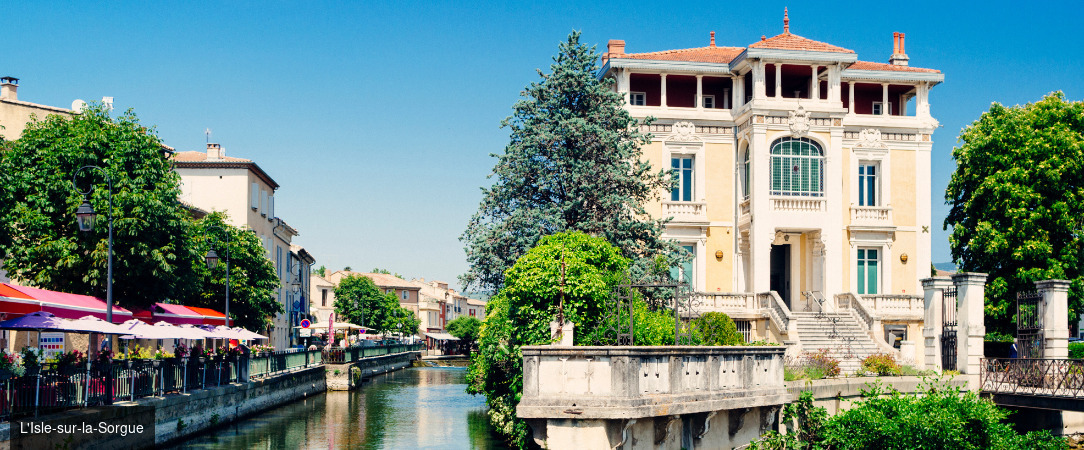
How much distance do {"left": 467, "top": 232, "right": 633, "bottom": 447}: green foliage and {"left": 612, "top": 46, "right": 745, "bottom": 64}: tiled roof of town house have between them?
16065mm

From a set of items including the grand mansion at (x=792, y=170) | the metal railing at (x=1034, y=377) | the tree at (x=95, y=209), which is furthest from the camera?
the grand mansion at (x=792, y=170)

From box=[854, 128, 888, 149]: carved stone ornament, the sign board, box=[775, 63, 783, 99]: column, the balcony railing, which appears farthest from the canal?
box=[854, 128, 888, 149]: carved stone ornament

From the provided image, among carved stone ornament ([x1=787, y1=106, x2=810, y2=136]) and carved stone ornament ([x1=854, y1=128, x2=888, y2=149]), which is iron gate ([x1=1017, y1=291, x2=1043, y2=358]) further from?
carved stone ornament ([x1=854, y1=128, x2=888, y2=149])

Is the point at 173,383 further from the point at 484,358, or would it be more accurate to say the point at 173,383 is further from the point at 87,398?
the point at 484,358

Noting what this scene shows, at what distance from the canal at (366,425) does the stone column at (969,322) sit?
1178 cm

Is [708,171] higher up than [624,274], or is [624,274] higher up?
[708,171]

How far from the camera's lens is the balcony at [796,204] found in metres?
37.3

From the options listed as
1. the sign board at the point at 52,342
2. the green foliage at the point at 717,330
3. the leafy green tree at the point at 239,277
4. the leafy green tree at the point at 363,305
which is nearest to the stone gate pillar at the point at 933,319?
the green foliage at the point at 717,330

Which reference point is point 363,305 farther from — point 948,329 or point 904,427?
point 904,427

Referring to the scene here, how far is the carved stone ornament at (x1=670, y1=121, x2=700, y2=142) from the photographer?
38.4 m

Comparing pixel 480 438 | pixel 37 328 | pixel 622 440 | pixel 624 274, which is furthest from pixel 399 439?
pixel 622 440

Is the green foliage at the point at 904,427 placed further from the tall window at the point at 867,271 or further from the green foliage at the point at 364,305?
the green foliage at the point at 364,305

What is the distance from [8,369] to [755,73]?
87.6 ft

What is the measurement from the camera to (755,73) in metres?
37.2
